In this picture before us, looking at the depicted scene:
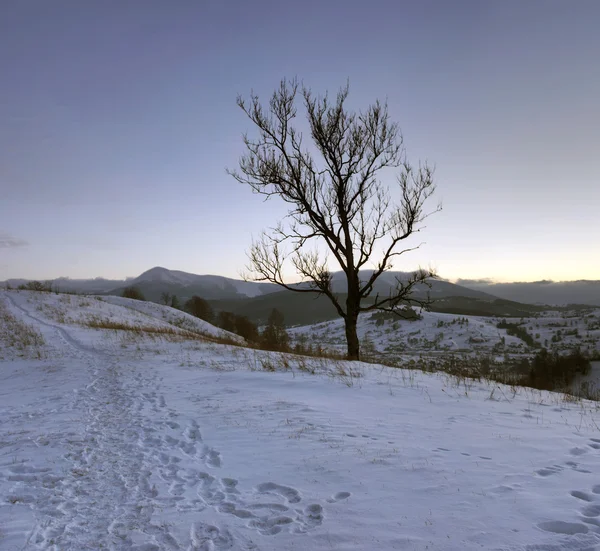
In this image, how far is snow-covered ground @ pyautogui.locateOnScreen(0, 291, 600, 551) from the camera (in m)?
3.17

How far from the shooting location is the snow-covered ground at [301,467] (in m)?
3.17

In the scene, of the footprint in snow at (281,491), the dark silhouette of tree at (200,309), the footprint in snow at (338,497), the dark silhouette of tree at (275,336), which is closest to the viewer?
the footprint in snow at (338,497)

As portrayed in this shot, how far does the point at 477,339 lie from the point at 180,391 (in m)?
32.1

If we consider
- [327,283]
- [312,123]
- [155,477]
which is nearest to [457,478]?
[155,477]

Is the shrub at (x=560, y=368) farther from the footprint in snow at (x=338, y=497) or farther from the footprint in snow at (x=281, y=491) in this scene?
the footprint in snow at (x=281, y=491)

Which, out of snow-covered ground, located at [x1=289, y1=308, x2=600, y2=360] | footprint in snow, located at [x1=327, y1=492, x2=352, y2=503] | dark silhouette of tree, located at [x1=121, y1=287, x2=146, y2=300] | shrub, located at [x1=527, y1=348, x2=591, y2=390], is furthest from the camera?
dark silhouette of tree, located at [x1=121, y1=287, x2=146, y2=300]

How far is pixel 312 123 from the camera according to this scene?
1383 cm

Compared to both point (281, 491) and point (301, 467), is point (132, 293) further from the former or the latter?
point (281, 491)

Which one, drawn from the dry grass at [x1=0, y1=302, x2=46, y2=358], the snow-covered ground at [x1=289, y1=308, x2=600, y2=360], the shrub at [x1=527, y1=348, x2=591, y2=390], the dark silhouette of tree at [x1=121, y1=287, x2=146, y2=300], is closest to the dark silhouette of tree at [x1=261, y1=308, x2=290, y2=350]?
the snow-covered ground at [x1=289, y1=308, x2=600, y2=360]

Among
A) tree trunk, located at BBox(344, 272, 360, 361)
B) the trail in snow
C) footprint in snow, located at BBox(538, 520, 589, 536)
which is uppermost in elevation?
tree trunk, located at BBox(344, 272, 360, 361)

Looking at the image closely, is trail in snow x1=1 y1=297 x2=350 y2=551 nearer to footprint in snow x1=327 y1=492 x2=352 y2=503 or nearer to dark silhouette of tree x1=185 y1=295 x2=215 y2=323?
A: footprint in snow x1=327 y1=492 x2=352 y2=503

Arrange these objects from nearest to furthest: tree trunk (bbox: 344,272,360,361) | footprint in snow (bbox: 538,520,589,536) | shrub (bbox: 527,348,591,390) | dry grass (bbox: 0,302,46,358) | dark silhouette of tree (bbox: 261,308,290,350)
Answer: footprint in snow (bbox: 538,520,589,536) → tree trunk (bbox: 344,272,360,361) → dry grass (bbox: 0,302,46,358) → shrub (bbox: 527,348,591,390) → dark silhouette of tree (bbox: 261,308,290,350)

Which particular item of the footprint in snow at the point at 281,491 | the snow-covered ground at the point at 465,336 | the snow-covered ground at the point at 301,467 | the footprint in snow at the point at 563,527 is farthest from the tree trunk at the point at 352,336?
the snow-covered ground at the point at 465,336

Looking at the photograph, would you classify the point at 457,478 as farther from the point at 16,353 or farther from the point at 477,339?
the point at 477,339
